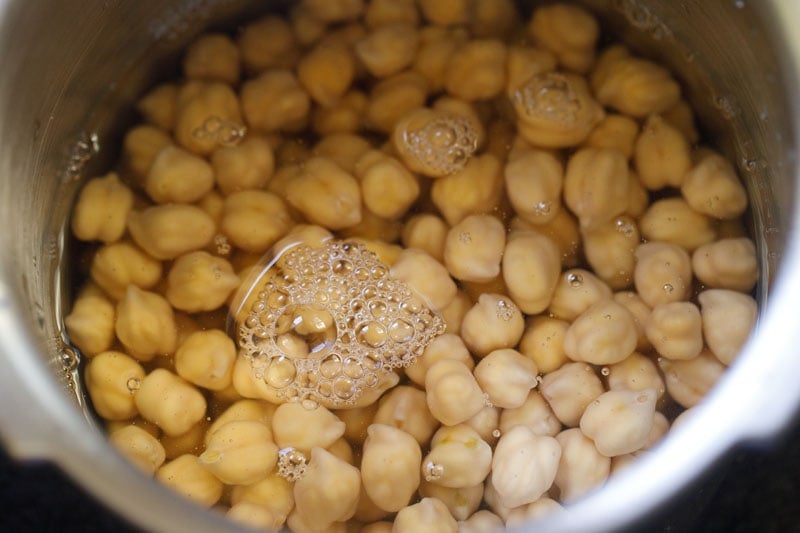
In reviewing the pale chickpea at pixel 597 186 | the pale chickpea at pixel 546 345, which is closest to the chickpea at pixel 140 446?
the pale chickpea at pixel 546 345

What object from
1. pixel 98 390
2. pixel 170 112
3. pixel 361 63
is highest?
pixel 361 63

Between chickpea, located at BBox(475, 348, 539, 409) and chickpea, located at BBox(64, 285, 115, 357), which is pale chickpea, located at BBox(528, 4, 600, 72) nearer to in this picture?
chickpea, located at BBox(475, 348, 539, 409)

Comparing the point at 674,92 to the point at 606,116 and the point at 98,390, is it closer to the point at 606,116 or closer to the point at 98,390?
the point at 606,116

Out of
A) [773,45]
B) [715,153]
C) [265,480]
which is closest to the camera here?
[773,45]

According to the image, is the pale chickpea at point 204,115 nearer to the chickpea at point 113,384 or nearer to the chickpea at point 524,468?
the chickpea at point 113,384

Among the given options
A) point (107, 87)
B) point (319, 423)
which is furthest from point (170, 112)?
point (319, 423)
